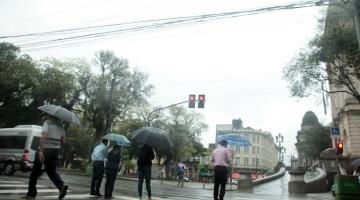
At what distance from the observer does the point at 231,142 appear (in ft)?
77.6

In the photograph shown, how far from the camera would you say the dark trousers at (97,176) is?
34.7 ft

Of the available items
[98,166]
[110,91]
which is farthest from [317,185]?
[110,91]

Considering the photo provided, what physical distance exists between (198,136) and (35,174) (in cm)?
7279

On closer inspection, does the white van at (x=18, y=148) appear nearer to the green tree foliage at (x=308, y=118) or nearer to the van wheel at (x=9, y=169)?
the van wheel at (x=9, y=169)

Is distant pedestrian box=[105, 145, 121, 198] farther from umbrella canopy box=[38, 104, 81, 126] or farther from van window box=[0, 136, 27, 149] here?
van window box=[0, 136, 27, 149]

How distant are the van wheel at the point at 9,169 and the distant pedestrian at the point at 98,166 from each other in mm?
11135

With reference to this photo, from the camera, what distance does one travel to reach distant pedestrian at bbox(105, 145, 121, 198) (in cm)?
1036

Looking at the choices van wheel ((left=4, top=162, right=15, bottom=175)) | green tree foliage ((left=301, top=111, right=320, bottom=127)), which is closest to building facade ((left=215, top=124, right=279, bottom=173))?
green tree foliage ((left=301, top=111, right=320, bottom=127))

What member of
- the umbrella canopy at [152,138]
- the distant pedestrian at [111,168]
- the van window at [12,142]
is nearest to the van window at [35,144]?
the van window at [12,142]

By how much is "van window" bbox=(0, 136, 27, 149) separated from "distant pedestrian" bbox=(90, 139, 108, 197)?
37.4 feet

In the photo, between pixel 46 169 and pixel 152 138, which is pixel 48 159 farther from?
pixel 152 138

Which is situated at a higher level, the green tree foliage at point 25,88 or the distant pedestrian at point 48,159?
the green tree foliage at point 25,88

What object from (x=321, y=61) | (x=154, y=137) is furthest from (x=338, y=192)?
(x=321, y=61)

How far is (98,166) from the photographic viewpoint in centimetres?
1083
